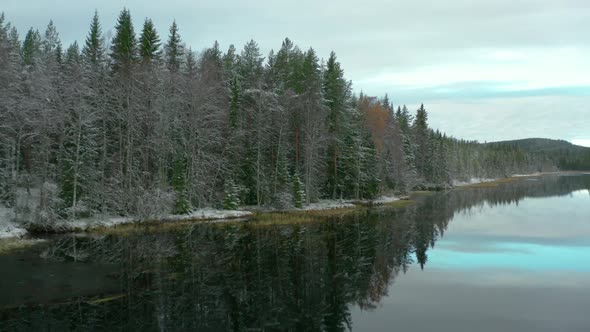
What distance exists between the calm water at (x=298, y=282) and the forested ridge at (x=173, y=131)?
8.29m

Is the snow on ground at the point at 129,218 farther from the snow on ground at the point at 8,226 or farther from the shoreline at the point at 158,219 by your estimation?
the snow on ground at the point at 8,226

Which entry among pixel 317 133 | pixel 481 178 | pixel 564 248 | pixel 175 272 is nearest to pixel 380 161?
pixel 317 133

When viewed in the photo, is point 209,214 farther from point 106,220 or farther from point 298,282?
point 298,282

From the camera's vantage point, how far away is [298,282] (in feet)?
60.5

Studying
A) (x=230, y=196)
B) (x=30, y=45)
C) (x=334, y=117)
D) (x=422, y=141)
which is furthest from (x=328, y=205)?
(x=30, y=45)

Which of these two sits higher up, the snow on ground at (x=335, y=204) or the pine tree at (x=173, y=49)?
the pine tree at (x=173, y=49)

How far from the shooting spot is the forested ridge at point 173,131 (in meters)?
33.9

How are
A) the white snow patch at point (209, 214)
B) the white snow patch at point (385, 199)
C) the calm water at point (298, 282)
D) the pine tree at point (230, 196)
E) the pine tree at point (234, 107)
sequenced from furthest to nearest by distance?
1. the white snow patch at point (385, 199)
2. the pine tree at point (234, 107)
3. the pine tree at point (230, 196)
4. the white snow patch at point (209, 214)
5. the calm water at point (298, 282)

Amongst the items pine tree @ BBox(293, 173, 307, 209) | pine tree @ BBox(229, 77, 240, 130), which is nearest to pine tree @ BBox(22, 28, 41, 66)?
pine tree @ BBox(229, 77, 240, 130)

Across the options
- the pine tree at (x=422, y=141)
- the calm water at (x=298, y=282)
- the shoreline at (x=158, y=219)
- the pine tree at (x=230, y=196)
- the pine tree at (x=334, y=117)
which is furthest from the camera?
the pine tree at (x=422, y=141)

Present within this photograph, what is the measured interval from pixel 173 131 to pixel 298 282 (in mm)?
29286

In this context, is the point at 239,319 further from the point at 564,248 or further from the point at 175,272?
the point at 564,248

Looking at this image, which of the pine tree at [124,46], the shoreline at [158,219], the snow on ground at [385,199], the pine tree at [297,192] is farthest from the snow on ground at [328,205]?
the pine tree at [124,46]

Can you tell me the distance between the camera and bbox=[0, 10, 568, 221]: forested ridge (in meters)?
33.9
